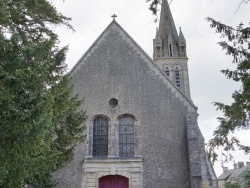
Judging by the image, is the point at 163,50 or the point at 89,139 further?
the point at 163,50

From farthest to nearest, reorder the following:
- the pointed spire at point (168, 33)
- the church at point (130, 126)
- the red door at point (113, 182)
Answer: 1. the pointed spire at point (168, 33)
2. the red door at point (113, 182)
3. the church at point (130, 126)

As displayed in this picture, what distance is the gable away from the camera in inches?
606

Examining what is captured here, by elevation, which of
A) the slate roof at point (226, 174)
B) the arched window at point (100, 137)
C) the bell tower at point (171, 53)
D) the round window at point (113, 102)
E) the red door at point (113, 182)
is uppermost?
the bell tower at point (171, 53)

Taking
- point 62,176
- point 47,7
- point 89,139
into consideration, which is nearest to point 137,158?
point 89,139

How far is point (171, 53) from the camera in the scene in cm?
3209

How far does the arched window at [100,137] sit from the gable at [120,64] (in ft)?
5.87

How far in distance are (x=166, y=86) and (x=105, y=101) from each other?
292cm

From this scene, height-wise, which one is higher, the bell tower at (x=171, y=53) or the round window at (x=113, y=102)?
the bell tower at (x=171, y=53)

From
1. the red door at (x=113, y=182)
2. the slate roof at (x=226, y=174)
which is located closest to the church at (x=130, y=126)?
the red door at (x=113, y=182)

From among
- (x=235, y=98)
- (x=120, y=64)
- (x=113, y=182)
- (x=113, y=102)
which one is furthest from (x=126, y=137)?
(x=235, y=98)

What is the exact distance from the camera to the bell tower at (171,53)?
31078mm

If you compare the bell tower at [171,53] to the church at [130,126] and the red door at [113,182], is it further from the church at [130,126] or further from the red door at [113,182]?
the red door at [113,182]

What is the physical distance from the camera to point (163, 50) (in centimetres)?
3234

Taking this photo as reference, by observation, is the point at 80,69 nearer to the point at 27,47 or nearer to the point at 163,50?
the point at 27,47
